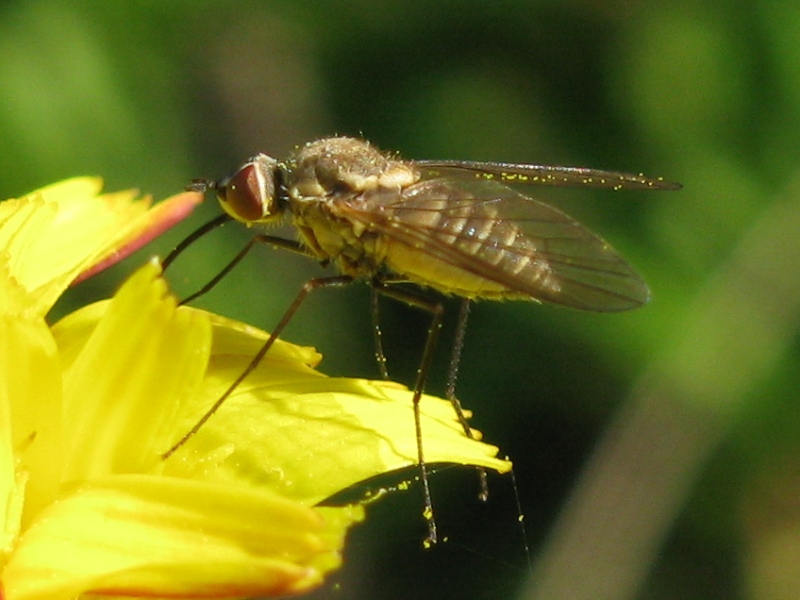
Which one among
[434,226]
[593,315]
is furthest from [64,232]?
[593,315]

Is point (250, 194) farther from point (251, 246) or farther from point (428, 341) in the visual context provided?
point (428, 341)

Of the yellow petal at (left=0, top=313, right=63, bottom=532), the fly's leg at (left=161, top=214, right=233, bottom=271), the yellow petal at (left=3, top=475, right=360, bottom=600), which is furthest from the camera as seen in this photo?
the fly's leg at (left=161, top=214, right=233, bottom=271)

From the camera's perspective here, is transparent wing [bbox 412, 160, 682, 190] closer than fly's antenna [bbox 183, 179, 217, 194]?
No

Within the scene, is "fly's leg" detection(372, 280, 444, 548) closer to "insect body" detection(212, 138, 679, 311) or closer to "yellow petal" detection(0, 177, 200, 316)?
"insect body" detection(212, 138, 679, 311)

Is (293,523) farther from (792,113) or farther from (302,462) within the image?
(792,113)

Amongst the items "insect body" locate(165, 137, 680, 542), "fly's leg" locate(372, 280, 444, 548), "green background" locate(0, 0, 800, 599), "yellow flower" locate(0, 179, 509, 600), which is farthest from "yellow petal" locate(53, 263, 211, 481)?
"green background" locate(0, 0, 800, 599)

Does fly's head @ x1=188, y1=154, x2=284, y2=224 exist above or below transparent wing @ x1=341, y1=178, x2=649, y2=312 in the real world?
below

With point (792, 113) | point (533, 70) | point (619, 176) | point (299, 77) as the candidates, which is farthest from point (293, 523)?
point (299, 77)
